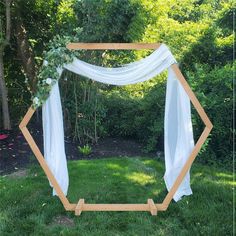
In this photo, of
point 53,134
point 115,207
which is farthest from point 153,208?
point 53,134

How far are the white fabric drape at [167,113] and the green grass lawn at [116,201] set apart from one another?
0.32 meters

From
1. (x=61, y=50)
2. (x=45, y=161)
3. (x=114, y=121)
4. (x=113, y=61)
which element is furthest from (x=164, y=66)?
(x=114, y=121)

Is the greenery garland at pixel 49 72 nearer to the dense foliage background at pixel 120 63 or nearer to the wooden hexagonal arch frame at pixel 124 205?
the wooden hexagonal arch frame at pixel 124 205

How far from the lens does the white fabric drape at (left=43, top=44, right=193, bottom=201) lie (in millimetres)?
4438

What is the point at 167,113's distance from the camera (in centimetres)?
498

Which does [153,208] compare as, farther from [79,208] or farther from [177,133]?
[177,133]

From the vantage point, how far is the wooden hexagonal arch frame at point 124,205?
430 cm

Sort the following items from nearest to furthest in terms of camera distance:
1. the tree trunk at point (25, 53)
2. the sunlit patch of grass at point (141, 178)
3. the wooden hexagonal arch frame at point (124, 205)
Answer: the wooden hexagonal arch frame at point (124, 205) → the sunlit patch of grass at point (141, 178) → the tree trunk at point (25, 53)

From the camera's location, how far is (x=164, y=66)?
4367mm

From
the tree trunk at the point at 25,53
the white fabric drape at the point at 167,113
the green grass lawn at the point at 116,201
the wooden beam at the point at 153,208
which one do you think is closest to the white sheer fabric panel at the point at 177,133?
the white fabric drape at the point at 167,113

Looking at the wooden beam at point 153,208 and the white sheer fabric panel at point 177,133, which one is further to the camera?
the white sheer fabric panel at point 177,133

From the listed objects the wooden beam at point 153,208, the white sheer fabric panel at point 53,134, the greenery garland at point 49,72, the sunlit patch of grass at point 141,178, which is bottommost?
the sunlit patch of grass at point 141,178

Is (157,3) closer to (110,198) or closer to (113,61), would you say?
(113,61)

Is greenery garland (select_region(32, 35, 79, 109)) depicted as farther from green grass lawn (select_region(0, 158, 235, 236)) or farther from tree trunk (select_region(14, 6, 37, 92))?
tree trunk (select_region(14, 6, 37, 92))
